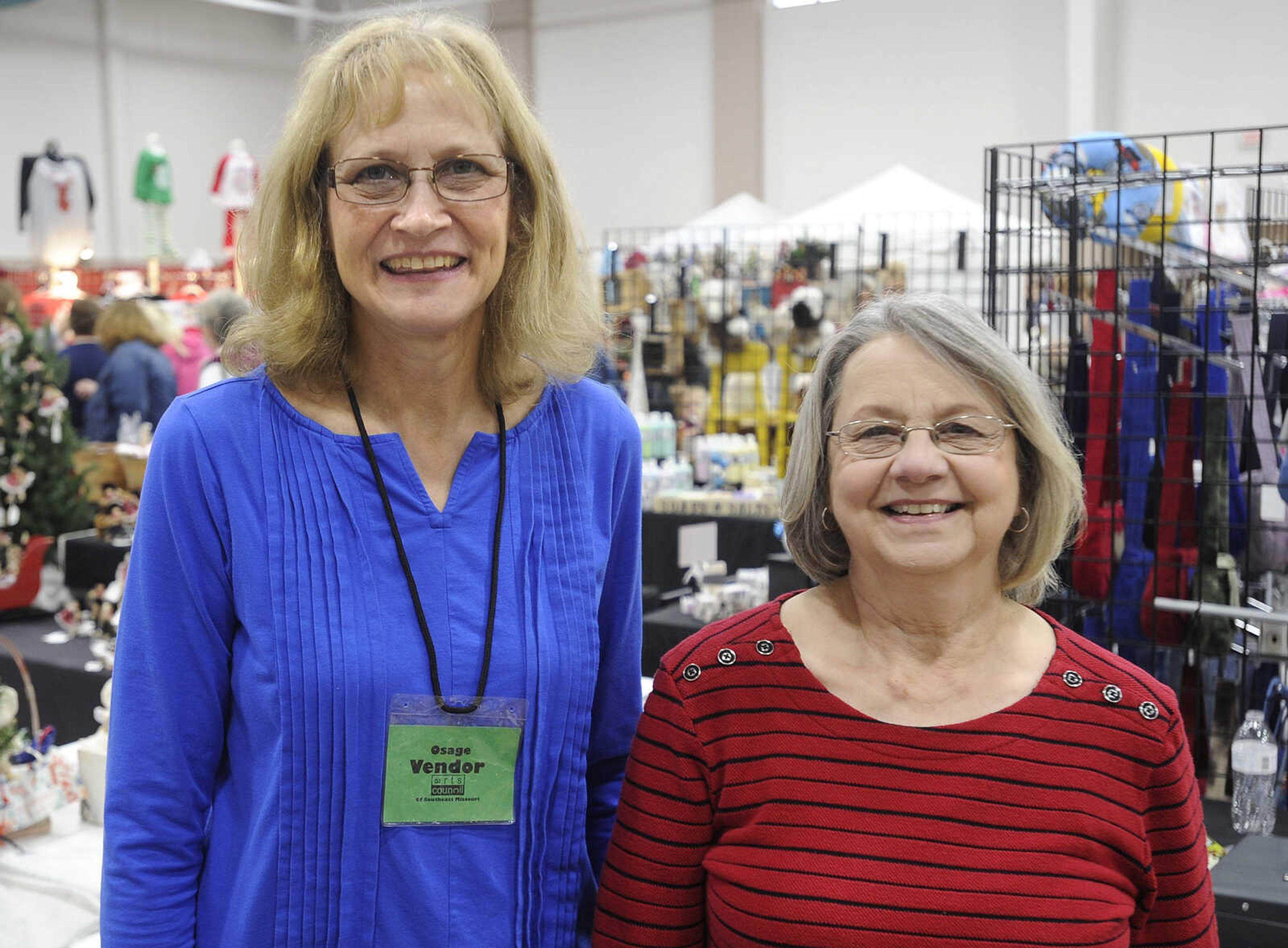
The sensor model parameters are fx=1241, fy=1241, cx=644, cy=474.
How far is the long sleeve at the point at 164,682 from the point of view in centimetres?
117

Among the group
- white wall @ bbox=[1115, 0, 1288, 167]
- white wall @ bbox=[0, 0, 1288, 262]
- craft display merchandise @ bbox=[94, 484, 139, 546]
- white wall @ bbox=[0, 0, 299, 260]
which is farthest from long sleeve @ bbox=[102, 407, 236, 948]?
white wall @ bbox=[0, 0, 299, 260]

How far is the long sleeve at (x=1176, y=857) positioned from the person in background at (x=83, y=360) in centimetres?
734

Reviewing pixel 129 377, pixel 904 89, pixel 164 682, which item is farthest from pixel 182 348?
pixel 164 682

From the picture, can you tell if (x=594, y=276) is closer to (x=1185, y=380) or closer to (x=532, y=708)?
(x=532, y=708)

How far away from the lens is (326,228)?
129cm

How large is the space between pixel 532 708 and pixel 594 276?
537 mm

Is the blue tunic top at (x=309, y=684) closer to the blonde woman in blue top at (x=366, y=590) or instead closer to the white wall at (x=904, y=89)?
the blonde woman in blue top at (x=366, y=590)

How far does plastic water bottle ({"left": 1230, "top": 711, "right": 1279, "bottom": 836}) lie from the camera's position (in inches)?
99.2

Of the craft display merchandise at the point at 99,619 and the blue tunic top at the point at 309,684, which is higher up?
the blue tunic top at the point at 309,684

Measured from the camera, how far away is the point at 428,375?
1296mm

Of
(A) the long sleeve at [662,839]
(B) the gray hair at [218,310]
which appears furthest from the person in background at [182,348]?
(A) the long sleeve at [662,839]

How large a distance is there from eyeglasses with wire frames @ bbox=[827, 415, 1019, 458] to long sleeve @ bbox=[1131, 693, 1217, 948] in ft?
1.12

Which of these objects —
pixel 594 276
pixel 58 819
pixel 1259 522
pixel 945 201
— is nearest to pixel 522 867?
pixel 594 276

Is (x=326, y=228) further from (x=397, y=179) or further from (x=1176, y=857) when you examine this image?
(x=1176, y=857)
